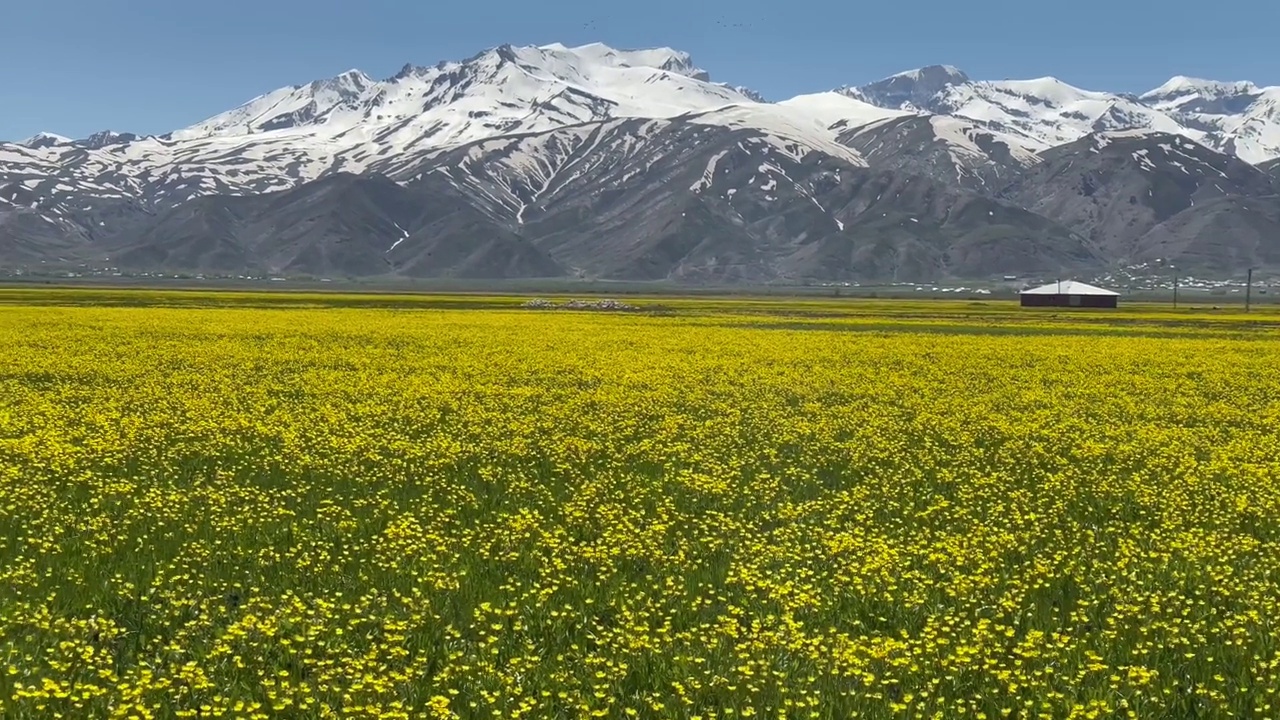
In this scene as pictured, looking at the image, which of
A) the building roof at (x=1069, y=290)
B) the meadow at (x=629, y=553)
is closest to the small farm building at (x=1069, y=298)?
the building roof at (x=1069, y=290)

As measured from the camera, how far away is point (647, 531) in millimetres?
16234

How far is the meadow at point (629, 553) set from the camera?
10.6 m

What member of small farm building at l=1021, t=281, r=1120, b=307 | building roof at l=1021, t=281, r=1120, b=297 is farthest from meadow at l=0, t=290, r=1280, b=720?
building roof at l=1021, t=281, r=1120, b=297

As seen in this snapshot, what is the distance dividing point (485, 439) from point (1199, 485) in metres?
15.0

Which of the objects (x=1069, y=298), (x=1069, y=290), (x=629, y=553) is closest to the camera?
(x=629, y=553)

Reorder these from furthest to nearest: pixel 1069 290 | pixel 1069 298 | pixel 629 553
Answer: pixel 1069 290
pixel 1069 298
pixel 629 553

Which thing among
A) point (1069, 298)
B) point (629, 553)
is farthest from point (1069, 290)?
point (629, 553)

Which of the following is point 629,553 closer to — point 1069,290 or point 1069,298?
point 1069,298

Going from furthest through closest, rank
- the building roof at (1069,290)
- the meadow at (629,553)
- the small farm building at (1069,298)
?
the building roof at (1069,290), the small farm building at (1069,298), the meadow at (629,553)

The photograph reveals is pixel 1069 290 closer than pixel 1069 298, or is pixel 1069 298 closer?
pixel 1069 298

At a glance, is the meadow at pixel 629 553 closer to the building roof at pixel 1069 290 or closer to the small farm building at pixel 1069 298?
the small farm building at pixel 1069 298

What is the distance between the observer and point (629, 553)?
15062mm

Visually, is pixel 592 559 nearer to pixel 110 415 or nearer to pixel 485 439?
pixel 485 439

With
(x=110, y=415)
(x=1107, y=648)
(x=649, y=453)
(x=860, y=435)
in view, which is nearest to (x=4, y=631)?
(x=1107, y=648)
